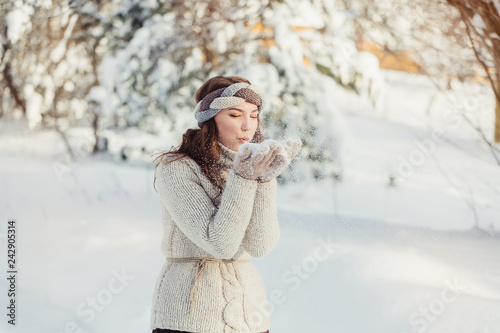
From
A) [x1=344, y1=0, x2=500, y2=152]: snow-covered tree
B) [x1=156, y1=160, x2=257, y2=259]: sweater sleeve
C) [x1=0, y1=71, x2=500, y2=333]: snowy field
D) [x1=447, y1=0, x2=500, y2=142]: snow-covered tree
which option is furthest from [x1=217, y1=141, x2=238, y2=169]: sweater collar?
A: [x1=344, y1=0, x2=500, y2=152]: snow-covered tree

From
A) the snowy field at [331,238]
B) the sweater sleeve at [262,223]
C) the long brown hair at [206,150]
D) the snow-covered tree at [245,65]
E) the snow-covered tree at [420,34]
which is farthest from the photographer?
the snow-covered tree at [245,65]

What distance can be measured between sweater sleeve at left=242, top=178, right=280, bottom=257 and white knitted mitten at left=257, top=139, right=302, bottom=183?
34mm

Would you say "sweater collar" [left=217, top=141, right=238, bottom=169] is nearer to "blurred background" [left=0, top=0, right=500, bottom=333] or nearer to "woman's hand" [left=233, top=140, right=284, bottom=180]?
"woman's hand" [left=233, top=140, right=284, bottom=180]

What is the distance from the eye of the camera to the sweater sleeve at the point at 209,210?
1.40 m

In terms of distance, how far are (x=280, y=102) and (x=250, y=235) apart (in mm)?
3350

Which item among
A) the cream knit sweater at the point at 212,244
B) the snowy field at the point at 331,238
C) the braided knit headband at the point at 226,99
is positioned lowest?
the snowy field at the point at 331,238

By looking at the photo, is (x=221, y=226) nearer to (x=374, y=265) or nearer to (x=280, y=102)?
(x=374, y=265)

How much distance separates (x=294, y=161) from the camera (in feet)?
14.3

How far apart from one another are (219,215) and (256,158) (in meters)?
0.17

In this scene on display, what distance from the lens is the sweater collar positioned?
5.25 feet

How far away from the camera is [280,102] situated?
476 cm

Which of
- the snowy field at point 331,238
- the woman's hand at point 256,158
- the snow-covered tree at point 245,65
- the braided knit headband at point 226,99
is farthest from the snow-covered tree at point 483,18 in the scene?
the snow-covered tree at point 245,65

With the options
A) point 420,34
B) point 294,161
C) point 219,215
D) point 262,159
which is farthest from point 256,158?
point 420,34

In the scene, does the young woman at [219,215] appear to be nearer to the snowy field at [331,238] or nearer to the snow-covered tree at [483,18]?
the snow-covered tree at [483,18]
